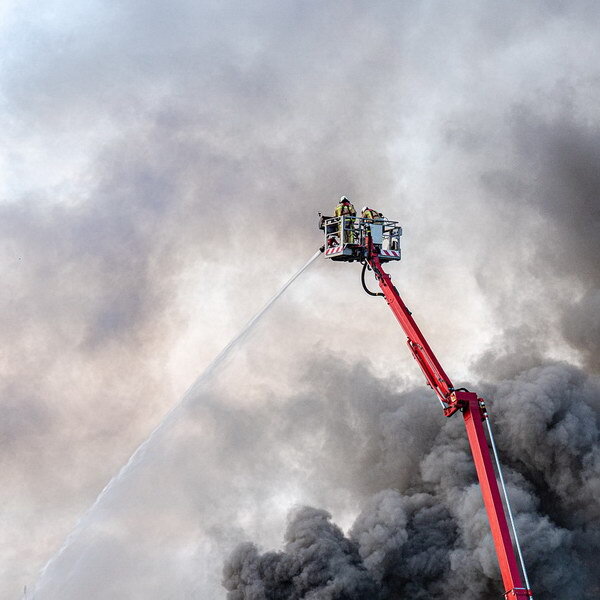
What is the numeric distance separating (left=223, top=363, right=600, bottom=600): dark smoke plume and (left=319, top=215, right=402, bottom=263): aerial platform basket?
19846 mm

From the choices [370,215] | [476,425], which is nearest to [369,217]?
[370,215]

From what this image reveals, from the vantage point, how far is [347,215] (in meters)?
32.8

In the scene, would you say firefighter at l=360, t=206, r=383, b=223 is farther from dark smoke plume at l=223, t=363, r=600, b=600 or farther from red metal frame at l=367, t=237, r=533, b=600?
dark smoke plume at l=223, t=363, r=600, b=600

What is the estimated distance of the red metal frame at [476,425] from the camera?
27156 millimetres

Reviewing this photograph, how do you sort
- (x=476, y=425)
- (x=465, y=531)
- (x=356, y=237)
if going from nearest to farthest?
(x=476, y=425) < (x=356, y=237) < (x=465, y=531)

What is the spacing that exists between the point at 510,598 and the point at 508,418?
24.5 m

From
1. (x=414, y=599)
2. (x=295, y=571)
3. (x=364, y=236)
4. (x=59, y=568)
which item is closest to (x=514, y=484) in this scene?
(x=414, y=599)

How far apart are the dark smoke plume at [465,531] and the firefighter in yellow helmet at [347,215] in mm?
20974

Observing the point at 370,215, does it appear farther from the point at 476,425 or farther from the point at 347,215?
the point at 476,425

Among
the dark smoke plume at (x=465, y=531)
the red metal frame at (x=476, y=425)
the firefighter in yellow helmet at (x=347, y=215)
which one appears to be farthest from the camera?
the dark smoke plume at (x=465, y=531)

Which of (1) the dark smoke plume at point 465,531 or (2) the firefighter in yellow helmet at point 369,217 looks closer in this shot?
(2) the firefighter in yellow helmet at point 369,217

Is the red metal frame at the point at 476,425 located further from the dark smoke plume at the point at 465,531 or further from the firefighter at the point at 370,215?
the dark smoke plume at the point at 465,531

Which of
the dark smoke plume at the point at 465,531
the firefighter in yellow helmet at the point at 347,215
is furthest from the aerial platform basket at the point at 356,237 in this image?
the dark smoke plume at the point at 465,531

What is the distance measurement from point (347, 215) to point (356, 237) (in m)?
0.89
